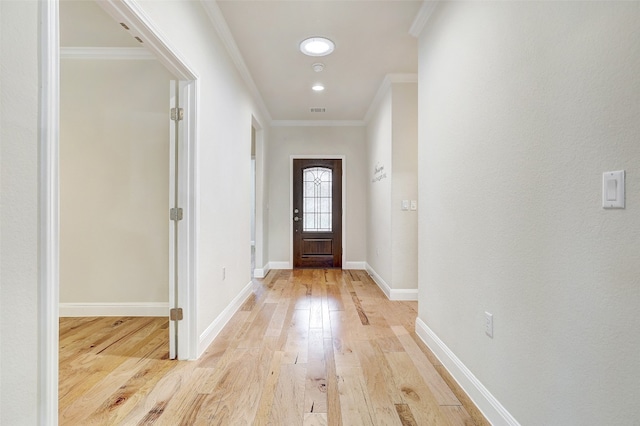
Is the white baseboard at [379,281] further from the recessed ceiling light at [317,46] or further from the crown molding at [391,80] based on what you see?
the recessed ceiling light at [317,46]

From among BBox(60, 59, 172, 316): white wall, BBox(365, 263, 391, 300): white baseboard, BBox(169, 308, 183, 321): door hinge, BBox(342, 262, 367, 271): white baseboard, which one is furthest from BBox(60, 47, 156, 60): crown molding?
BBox(342, 262, 367, 271): white baseboard

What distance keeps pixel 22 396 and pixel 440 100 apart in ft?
8.18

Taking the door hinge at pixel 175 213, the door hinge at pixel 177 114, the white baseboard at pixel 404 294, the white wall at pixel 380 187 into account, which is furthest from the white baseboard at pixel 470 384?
the door hinge at pixel 177 114

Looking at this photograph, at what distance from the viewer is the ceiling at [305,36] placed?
244 centimetres

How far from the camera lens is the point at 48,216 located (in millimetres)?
1062

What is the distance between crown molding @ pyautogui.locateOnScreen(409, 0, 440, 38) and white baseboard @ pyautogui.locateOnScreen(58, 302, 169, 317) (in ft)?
11.0

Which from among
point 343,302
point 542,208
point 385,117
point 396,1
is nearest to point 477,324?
point 542,208

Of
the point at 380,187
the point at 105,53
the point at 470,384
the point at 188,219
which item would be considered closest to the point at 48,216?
the point at 188,219

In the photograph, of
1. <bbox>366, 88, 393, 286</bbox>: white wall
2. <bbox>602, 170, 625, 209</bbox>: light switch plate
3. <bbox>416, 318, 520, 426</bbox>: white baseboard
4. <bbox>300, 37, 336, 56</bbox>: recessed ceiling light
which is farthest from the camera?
<bbox>366, 88, 393, 286</bbox>: white wall

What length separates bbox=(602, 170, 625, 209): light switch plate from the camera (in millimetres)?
897

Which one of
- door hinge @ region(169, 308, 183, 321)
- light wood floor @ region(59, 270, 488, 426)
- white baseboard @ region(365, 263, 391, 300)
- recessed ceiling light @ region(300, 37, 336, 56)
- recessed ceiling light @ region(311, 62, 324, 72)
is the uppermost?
recessed ceiling light @ region(300, 37, 336, 56)

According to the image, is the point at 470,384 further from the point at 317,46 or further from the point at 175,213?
the point at 317,46

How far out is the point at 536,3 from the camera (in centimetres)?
123

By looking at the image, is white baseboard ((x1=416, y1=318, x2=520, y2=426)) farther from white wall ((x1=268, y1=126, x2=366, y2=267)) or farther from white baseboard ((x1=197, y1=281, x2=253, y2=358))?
white wall ((x1=268, y1=126, x2=366, y2=267))
